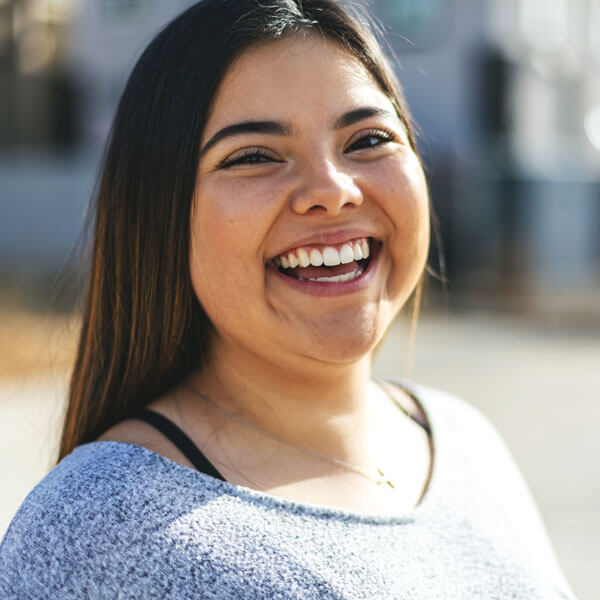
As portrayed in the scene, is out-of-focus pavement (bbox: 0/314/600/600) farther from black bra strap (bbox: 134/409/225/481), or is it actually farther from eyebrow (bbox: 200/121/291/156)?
eyebrow (bbox: 200/121/291/156)

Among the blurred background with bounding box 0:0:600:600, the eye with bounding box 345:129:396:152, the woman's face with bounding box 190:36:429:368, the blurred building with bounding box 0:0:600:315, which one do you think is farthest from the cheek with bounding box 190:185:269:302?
the blurred building with bounding box 0:0:600:315

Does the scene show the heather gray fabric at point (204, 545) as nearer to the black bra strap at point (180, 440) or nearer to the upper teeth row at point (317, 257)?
the black bra strap at point (180, 440)

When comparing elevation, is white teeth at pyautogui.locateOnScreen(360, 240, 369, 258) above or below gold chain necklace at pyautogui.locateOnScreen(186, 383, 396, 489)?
above

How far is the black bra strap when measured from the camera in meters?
1.35

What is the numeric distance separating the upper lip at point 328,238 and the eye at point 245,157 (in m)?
0.16

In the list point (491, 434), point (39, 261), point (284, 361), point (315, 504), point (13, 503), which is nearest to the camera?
point (315, 504)

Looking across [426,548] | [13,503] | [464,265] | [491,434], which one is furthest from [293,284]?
[464,265]

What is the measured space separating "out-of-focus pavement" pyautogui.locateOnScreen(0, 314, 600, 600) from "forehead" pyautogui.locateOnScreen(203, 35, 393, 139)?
1362mm

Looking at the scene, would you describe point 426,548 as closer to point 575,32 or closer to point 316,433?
point 316,433

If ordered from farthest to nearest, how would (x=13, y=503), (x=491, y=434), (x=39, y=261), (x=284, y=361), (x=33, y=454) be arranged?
(x=39, y=261)
(x=33, y=454)
(x=13, y=503)
(x=491, y=434)
(x=284, y=361)

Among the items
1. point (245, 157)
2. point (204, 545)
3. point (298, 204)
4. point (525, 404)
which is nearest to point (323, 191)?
point (298, 204)

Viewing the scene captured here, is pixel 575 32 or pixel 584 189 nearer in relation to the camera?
pixel 584 189

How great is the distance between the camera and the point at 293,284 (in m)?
1.39

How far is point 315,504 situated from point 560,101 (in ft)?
55.4
